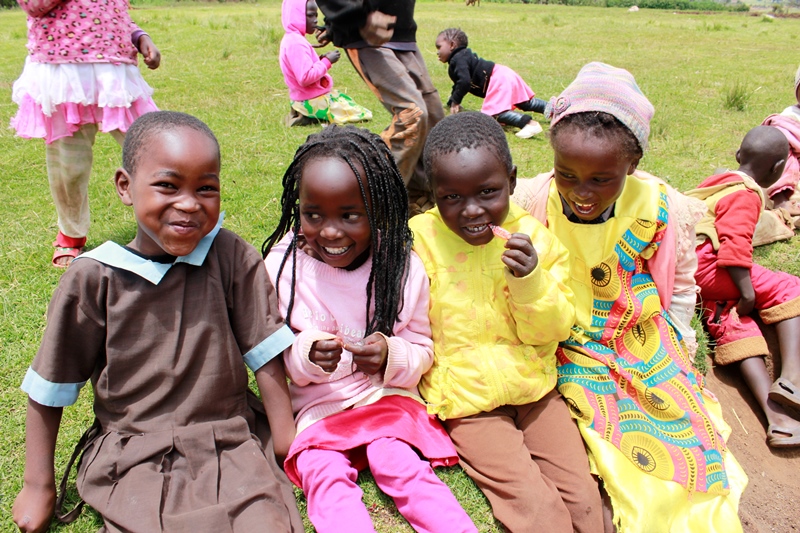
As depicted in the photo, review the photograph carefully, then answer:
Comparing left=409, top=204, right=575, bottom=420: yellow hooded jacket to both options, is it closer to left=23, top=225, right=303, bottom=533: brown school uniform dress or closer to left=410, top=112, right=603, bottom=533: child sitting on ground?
left=410, top=112, right=603, bottom=533: child sitting on ground

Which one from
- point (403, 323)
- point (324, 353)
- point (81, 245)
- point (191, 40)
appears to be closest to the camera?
point (324, 353)

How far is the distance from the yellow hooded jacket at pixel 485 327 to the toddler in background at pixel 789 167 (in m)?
2.91

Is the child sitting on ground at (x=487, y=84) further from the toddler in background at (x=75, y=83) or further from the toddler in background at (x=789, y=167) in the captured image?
the toddler in background at (x=75, y=83)

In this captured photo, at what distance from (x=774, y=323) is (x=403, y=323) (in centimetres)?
207

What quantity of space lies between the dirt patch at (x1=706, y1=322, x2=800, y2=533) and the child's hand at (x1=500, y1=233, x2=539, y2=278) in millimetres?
1346

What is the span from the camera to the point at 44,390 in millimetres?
1856

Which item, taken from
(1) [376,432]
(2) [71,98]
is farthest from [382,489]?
(2) [71,98]

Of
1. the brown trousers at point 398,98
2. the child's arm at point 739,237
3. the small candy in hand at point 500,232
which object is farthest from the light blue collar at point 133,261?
the child's arm at point 739,237

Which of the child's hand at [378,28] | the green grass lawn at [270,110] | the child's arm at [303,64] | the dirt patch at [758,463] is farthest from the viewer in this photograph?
the child's arm at [303,64]

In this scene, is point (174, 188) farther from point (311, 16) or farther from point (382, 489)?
point (311, 16)

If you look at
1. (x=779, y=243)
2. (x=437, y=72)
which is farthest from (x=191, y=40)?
(x=779, y=243)

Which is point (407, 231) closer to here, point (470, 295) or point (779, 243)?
point (470, 295)

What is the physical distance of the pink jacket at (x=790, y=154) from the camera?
14.0ft

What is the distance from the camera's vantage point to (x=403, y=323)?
225cm
